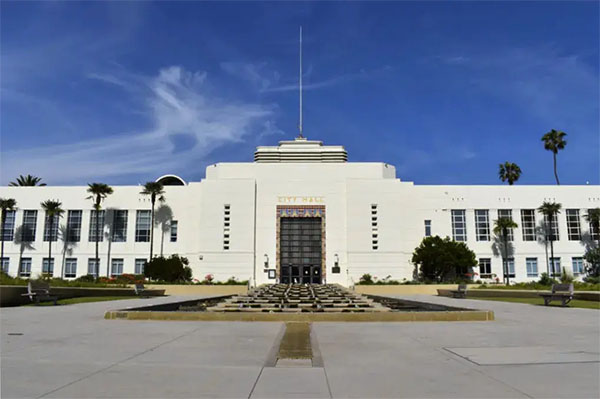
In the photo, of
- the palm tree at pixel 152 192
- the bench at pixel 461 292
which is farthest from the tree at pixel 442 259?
the palm tree at pixel 152 192

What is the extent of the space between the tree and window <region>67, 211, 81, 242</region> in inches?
1432

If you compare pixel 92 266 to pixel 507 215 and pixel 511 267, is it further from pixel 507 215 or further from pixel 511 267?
pixel 507 215

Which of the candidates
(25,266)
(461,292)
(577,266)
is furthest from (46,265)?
(577,266)

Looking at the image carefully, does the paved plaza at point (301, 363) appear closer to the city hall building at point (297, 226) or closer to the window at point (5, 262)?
the city hall building at point (297, 226)

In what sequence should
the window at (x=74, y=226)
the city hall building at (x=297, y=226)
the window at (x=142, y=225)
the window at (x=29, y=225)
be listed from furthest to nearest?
the window at (x=74, y=226)
the window at (x=29, y=225)
the window at (x=142, y=225)
the city hall building at (x=297, y=226)

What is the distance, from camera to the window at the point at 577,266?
52781 mm

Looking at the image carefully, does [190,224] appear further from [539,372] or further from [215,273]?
[539,372]

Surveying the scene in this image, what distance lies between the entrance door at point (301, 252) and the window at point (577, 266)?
26953 millimetres

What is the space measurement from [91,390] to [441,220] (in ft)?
169

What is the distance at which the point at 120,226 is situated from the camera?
181ft

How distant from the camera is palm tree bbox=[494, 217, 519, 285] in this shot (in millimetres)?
51606

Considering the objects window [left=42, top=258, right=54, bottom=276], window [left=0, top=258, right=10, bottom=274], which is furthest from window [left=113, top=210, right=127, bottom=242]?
window [left=0, top=258, right=10, bottom=274]

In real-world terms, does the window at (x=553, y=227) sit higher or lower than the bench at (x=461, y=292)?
higher

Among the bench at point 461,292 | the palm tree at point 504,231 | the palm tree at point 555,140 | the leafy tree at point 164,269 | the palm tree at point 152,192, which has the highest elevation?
the palm tree at point 555,140
